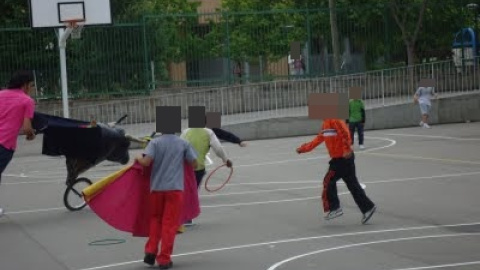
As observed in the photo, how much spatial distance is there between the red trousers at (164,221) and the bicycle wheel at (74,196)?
506cm

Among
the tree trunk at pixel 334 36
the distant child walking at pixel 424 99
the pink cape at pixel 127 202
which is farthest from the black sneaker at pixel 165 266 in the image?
the tree trunk at pixel 334 36

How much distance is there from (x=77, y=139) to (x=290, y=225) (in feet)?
13.8

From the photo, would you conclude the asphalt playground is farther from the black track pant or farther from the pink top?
the pink top

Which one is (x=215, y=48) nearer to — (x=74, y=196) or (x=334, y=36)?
(x=334, y=36)

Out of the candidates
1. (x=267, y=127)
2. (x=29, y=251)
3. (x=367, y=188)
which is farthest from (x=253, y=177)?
(x=267, y=127)

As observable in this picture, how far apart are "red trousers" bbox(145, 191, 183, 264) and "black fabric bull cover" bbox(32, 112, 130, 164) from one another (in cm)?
483

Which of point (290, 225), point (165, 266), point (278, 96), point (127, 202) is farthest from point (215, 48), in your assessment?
point (165, 266)

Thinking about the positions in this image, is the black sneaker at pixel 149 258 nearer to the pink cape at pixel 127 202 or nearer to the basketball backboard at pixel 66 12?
the pink cape at pixel 127 202

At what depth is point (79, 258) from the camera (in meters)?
10.9

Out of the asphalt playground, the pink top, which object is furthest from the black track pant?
the pink top

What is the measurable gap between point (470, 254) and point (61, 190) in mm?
10370

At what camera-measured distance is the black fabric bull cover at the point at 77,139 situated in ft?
47.9

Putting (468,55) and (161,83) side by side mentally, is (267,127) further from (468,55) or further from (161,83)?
(468,55)

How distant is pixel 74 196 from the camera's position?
593 inches
